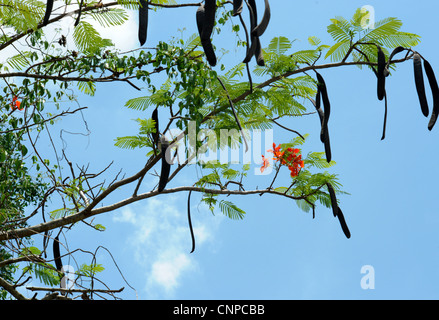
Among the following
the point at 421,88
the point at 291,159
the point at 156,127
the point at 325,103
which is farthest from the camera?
the point at 291,159

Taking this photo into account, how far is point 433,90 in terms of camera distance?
322 centimetres

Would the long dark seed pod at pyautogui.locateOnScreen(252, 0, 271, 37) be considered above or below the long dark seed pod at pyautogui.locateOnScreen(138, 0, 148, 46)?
below

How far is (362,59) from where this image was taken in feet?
12.6

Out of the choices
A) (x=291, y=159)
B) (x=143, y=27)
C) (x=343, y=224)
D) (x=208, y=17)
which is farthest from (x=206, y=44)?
(x=291, y=159)

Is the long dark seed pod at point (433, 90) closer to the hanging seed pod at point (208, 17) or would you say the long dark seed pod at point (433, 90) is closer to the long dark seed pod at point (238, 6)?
the long dark seed pod at point (238, 6)

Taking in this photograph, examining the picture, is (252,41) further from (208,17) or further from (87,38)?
(87,38)

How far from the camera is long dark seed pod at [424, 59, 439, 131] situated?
319 centimetres

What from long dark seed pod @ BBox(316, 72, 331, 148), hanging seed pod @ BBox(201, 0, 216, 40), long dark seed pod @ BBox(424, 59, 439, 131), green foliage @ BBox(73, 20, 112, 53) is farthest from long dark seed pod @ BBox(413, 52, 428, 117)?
green foliage @ BBox(73, 20, 112, 53)

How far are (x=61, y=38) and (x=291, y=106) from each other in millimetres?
1913

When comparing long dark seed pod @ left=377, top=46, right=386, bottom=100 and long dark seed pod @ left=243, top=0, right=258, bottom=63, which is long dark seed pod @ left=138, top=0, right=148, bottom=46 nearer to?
long dark seed pod @ left=243, top=0, right=258, bottom=63

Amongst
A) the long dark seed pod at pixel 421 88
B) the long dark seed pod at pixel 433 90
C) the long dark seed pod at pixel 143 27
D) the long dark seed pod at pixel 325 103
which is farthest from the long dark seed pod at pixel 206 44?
the long dark seed pod at pixel 433 90

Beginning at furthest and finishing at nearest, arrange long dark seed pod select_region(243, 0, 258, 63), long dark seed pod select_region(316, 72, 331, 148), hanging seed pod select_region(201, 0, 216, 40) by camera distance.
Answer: long dark seed pod select_region(316, 72, 331, 148)
long dark seed pod select_region(243, 0, 258, 63)
hanging seed pod select_region(201, 0, 216, 40)
